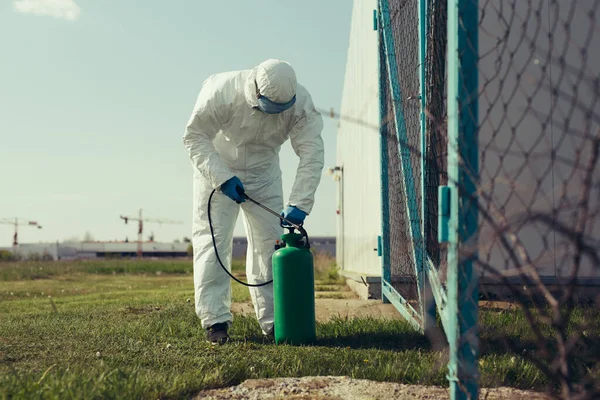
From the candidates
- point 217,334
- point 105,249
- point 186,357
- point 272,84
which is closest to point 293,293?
point 217,334

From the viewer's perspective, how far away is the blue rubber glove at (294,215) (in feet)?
13.1

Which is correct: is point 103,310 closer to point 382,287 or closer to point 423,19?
point 382,287

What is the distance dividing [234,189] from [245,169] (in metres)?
0.32

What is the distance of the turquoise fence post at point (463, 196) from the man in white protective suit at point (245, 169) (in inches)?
73.2

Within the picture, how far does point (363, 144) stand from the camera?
283 inches

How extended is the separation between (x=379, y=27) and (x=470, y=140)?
353 centimetres

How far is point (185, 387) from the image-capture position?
2.61m

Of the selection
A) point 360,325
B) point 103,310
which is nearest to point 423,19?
point 360,325

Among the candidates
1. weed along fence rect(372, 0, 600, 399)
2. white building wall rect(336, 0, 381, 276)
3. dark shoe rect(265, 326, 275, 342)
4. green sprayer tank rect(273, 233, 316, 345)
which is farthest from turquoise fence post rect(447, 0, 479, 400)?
white building wall rect(336, 0, 381, 276)

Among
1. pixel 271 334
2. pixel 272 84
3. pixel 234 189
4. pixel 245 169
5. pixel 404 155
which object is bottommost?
pixel 271 334

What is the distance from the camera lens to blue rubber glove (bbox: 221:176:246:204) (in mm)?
4046

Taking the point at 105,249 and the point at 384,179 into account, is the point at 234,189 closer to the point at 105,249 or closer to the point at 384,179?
the point at 384,179

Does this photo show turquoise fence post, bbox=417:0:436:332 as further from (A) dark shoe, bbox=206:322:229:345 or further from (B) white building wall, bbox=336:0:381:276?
(B) white building wall, bbox=336:0:381:276

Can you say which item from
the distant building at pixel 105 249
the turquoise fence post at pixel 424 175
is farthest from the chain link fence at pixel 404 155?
the distant building at pixel 105 249
